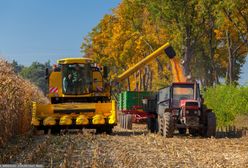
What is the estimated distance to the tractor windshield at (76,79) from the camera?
830 inches

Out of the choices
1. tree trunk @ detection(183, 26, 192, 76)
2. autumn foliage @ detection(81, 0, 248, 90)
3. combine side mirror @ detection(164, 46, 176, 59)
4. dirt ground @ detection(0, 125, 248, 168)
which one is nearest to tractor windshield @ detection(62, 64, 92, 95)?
dirt ground @ detection(0, 125, 248, 168)

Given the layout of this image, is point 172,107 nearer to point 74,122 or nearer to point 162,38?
point 74,122

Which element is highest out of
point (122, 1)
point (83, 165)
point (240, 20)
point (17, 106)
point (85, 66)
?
point (122, 1)

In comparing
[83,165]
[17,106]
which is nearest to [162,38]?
[17,106]

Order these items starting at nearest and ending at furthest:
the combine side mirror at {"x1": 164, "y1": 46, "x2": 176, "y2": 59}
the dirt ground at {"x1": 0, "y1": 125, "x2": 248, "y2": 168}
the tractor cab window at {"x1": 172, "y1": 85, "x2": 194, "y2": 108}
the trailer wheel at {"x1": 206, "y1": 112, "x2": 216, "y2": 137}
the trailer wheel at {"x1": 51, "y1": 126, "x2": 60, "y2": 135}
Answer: the dirt ground at {"x1": 0, "y1": 125, "x2": 248, "y2": 168}, the trailer wheel at {"x1": 206, "y1": 112, "x2": 216, "y2": 137}, the trailer wheel at {"x1": 51, "y1": 126, "x2": 60, "y2": 135}, the tractor cab window at {"x1": 172, "y1": 85, "x2": 194, "y2": 108}, the combine side mirror at {"x1": 164, "y1": 46, "x2": 176, "y2": 59}

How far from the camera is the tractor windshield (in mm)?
21078

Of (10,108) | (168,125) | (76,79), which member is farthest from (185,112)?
(10,108)

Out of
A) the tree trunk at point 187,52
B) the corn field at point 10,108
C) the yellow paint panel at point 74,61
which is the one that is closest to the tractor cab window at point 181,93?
the yellow paint panel at point 74,61

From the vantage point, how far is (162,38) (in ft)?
150

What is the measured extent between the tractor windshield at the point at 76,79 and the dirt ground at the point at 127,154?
184 inches

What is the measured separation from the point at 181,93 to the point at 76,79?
14.6 feet

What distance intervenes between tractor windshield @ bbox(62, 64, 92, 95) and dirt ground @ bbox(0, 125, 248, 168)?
4.68 meters

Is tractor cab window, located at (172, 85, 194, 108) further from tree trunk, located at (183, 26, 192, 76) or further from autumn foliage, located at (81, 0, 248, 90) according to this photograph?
tree trunk, located at (183, 26, 192, 76)

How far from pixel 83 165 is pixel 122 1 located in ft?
127
